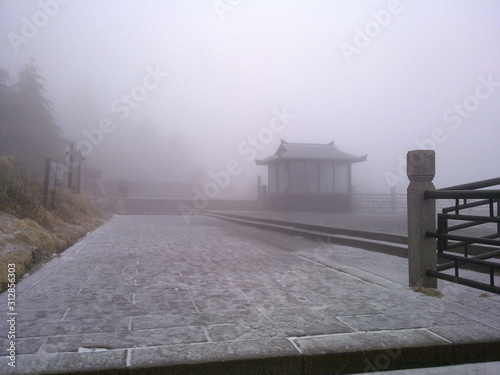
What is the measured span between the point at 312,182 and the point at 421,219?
1918 centimetres

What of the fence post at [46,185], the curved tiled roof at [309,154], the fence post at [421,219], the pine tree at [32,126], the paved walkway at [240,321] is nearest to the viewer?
the paved walkway at [240,321]

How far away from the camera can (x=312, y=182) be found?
23219 mm

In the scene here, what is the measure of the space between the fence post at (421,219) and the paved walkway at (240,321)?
0.77 ft

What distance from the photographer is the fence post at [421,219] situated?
4.11 metres

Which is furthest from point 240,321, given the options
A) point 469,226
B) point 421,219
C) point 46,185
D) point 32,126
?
point 32,126

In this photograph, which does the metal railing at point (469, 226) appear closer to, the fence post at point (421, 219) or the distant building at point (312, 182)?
the fence post at point (421, 219)

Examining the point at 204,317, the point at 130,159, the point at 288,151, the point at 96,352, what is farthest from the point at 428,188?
the point at 130,159

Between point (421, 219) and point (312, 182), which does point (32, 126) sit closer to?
point (312, 182)

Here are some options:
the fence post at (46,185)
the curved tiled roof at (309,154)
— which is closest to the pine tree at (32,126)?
the curved tiled roof at (309,154)

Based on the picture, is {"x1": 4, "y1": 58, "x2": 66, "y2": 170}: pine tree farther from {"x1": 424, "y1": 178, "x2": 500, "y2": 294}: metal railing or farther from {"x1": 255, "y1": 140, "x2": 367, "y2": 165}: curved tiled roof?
{"x1": 424, "y1": 178, "x2": 500, "y2": 294}: metal railing

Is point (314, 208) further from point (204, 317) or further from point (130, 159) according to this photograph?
point (130, 159)

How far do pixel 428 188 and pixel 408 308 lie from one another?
1.44 metres

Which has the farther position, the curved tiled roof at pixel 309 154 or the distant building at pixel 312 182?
the curved tiled roof at pixel 309 154

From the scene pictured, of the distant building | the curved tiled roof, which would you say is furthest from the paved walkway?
the curved tiled roof
